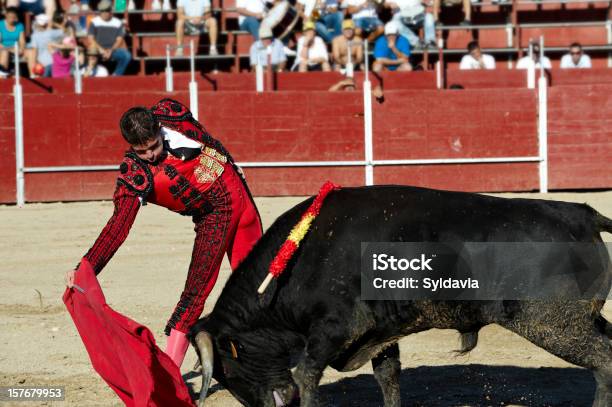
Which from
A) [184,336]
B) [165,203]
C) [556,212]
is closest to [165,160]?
[165,203]

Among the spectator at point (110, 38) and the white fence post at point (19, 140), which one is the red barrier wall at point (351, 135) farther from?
the spectator at point (110, 38)

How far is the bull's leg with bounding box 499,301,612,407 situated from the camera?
3.25m

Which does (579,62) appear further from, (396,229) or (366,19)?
(396,229)

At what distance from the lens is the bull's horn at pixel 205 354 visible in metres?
3.18

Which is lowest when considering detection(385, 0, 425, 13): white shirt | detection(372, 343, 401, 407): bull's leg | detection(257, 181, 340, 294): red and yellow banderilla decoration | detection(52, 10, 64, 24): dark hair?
detection(372, 343, 401, 407): bull's leg

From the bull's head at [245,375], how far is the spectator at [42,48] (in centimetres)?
792

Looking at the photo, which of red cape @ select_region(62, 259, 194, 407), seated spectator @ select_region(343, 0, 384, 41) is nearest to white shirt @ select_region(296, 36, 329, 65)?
seated spectator @ select_region(343, 0, 384, 41)

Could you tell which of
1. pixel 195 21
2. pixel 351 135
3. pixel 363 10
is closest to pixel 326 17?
pixel 363 10

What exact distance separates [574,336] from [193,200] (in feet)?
4.28

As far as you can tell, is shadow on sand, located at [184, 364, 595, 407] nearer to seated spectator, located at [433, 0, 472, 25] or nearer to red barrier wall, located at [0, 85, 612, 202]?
red barrier wall, located at [0, 85, 612, 202]

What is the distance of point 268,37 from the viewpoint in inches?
420

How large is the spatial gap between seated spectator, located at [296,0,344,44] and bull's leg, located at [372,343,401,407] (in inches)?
306

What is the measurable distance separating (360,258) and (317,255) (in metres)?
0.13

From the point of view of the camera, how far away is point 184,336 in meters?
3.75
